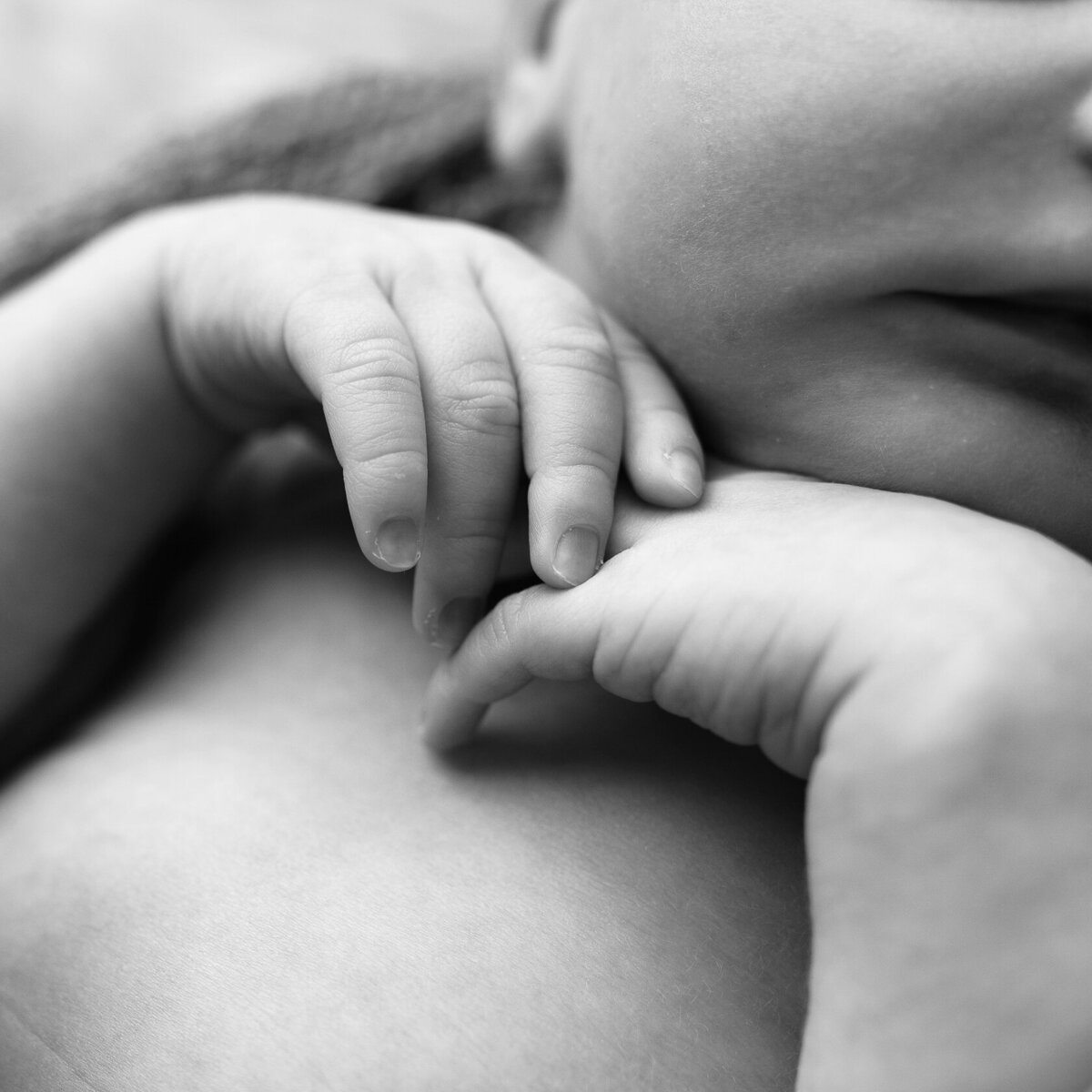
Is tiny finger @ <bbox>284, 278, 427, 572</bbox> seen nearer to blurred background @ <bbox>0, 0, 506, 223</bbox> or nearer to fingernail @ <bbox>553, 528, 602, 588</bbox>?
fingernail @ <bbox>553, 528, 602, 588</bbox>

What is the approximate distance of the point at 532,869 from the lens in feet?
1.83

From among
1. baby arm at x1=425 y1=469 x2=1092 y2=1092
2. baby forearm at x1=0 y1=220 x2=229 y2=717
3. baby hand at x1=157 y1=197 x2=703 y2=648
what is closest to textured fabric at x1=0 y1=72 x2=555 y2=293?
baby forearm at x1=0 y1=220 x2=229 y2=717

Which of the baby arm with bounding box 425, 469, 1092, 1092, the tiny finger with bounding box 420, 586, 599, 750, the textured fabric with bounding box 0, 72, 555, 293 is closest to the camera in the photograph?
the baby arm with bounding box 425, 469, 1092, 1092

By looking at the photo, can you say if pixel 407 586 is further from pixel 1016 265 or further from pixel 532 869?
pixel 1016 265

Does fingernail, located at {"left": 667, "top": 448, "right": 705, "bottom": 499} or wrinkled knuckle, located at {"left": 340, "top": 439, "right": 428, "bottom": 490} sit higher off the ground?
wrinkled knuckle, located at {"left": 340, "top": 439, "right": 428, "bottom": 490}

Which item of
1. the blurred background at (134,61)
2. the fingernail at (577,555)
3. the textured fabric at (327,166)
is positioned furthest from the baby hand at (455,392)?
the blurred background at (134,61)

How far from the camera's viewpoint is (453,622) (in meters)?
0.59

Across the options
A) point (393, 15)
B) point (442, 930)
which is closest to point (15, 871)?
point (442, 930)

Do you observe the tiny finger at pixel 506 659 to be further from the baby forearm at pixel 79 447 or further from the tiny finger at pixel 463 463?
the baby forearm at pixel 79 447

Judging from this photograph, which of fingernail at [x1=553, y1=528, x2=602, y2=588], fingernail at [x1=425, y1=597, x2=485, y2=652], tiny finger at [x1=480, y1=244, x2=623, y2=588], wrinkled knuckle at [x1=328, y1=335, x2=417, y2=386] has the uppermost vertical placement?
wrinkled knuckle at [x1=328, y1=335, x2=417, y2=386]

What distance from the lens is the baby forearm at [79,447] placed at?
72 cm

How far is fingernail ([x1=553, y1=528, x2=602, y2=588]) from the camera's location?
53 centimetres

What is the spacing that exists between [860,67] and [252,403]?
0.42 metres

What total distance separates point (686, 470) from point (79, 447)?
40cm
